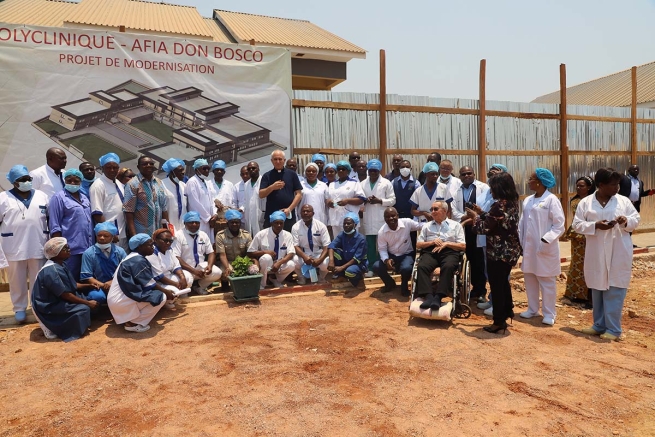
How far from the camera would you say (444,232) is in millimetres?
5930

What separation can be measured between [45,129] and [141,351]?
4.23 m

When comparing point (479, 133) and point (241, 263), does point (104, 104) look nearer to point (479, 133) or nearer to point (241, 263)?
point (241, 263)

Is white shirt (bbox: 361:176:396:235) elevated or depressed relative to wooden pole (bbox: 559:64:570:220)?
depressed

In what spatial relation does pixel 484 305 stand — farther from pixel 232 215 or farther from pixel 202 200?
pixel 202 200

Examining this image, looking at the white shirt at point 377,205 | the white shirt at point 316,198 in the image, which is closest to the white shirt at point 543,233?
the white shirt at point 377,205

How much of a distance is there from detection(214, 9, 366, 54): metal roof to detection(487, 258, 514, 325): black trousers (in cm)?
Answer: 906

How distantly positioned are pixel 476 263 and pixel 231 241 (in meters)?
3.44

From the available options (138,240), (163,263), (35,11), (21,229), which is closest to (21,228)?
(21,229)

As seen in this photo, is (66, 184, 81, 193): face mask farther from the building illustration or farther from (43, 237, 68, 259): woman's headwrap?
the building illustration

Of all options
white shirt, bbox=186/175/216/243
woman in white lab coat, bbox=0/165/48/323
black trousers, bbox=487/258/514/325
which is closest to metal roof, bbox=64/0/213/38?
white shirt, bbox=186/175/216/243

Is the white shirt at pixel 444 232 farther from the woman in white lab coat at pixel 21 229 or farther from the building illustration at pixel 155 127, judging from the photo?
the woman in white lab coat at pixel 21 229

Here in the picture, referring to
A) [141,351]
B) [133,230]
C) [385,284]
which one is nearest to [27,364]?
[141,351]

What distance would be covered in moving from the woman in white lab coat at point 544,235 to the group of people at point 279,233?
0.5 inches

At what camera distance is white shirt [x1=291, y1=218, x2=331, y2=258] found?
7.07 m
